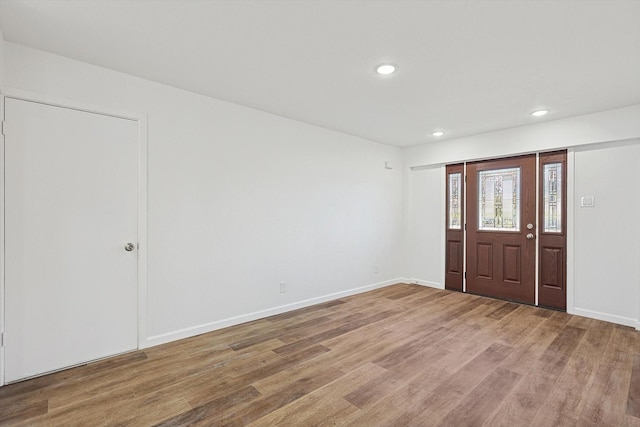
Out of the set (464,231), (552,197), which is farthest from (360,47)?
(464,231)

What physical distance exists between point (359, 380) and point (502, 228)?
3431 mm

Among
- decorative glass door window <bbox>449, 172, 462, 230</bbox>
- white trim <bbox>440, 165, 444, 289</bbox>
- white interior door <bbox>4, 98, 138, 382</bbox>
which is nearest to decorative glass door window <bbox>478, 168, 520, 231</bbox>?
decorative glass door window <bbox>449, 172, 462, 230</bbox>

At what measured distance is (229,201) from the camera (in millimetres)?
3408

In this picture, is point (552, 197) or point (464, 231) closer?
point (552, 197)

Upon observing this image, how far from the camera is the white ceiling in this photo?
186cm

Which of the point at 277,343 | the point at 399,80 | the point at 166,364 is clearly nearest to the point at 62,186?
the point at 166,364

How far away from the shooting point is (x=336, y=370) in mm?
2473

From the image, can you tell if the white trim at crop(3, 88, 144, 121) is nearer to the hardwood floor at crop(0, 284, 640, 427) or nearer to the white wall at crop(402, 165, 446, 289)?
the hardwood floor at crop(0, 284, 640, 427)

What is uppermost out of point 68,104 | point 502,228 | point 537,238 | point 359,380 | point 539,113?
point 539,113

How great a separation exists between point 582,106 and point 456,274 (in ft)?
9.17

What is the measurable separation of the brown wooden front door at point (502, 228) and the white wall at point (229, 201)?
5.56 feet

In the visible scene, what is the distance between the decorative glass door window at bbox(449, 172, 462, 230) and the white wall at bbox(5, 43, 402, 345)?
1447 mm

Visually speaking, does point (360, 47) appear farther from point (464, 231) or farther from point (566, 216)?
point (464, 231)

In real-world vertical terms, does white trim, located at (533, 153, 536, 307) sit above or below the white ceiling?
below
